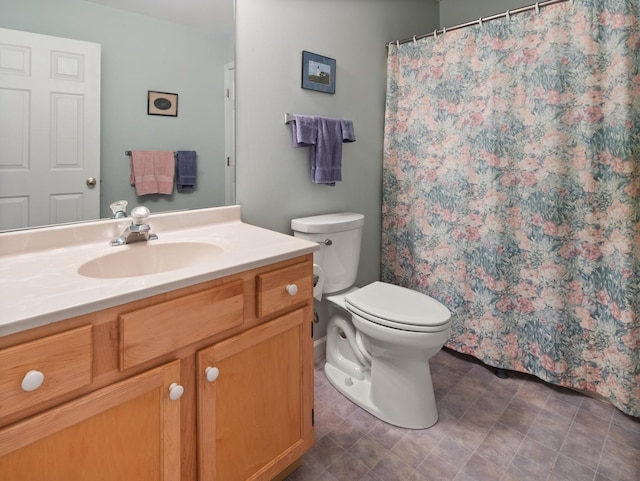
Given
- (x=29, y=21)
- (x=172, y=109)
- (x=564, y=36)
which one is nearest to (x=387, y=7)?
(x=564, y=36)

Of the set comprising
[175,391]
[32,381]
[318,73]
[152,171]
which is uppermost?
[318,73]

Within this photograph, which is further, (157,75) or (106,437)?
(157,75)

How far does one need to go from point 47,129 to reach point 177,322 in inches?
30.8

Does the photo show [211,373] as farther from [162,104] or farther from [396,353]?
[162,104]

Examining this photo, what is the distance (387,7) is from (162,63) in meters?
1.49

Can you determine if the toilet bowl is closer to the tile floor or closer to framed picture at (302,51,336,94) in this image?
the tile floor

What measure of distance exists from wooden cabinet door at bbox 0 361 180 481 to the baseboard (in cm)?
122

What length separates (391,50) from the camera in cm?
224

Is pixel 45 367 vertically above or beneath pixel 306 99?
beneath

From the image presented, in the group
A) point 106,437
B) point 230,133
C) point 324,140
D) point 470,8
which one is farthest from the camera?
point 470,8

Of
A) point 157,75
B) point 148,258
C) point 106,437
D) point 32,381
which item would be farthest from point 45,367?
point 157,75

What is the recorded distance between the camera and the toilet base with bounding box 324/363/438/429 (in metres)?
1.60

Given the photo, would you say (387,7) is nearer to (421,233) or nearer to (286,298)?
(421,233)

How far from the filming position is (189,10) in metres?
1.47
